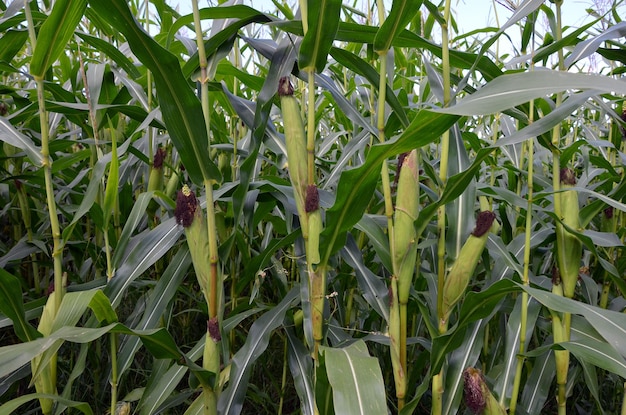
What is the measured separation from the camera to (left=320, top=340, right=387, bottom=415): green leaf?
85cm

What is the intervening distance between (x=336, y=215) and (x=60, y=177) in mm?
1626

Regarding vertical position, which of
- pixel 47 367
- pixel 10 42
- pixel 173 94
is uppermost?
pixel 10 42

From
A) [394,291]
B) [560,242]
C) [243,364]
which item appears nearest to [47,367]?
[243,364]

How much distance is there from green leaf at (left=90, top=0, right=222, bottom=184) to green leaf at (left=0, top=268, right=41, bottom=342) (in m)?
0.43

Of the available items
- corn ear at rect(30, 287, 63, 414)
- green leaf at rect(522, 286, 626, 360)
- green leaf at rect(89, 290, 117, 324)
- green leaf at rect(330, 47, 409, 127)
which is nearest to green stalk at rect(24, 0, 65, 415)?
corn ear at rect(30, 287, 63, 414)

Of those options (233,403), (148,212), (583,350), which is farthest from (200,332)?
(583,350)

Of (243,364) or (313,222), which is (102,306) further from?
(313,222)

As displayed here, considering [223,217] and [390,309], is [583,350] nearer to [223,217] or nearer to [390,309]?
[390,309]

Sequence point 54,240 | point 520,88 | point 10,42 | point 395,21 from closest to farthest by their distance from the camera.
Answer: point 520,88 < point 395,21 < point 54,240 < point 10,42

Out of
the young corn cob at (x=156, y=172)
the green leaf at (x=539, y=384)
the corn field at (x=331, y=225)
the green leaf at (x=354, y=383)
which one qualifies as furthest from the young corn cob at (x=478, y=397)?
the young corn cob at (x=156, y=172)

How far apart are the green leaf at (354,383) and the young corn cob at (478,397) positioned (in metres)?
0.26

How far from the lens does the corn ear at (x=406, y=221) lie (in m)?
1.03

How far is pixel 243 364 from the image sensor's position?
1.21 metres

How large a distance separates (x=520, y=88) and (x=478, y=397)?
2.16ft
